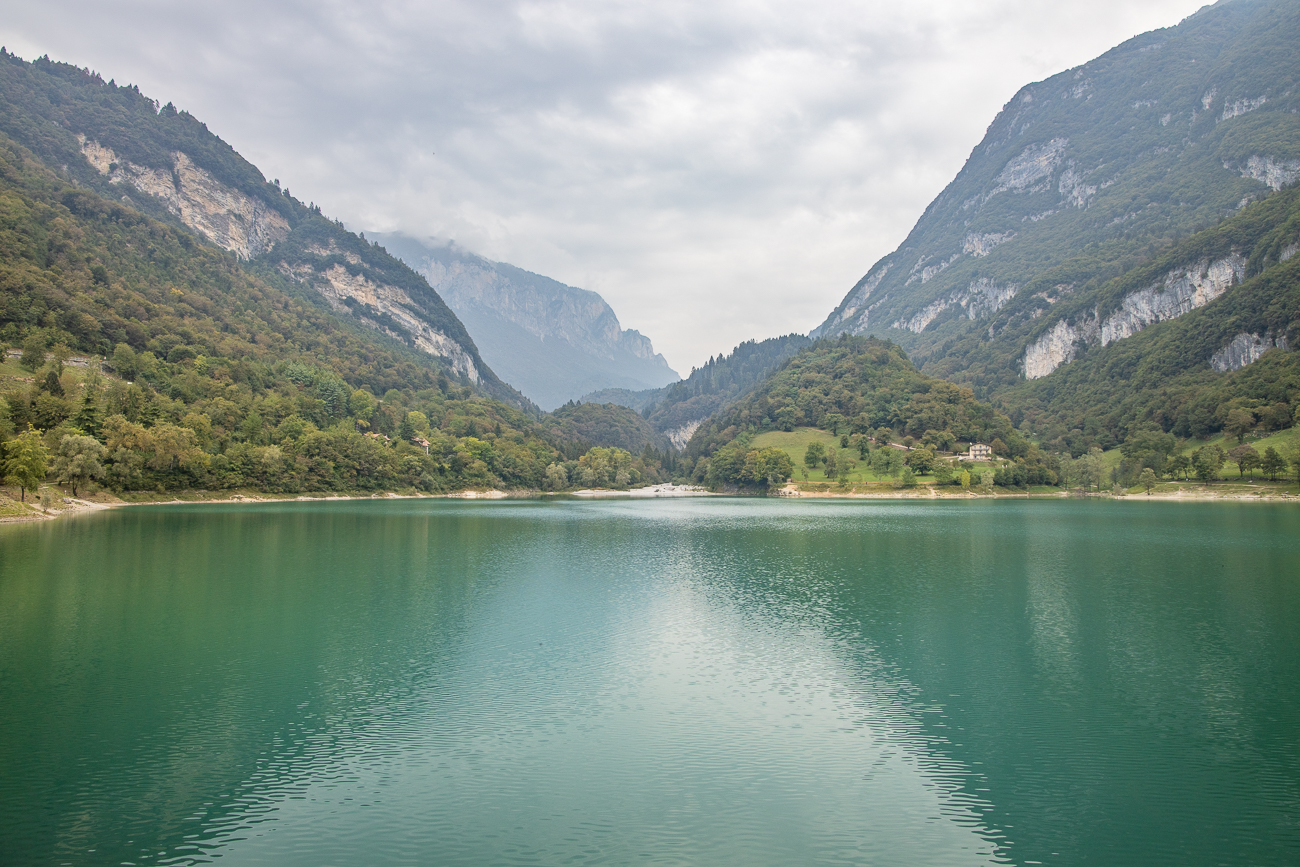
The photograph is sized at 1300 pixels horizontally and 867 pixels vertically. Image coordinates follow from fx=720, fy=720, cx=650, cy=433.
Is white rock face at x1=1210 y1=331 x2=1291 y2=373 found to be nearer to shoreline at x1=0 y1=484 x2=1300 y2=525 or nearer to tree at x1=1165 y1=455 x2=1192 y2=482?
tree at x1=1165 y1=455 x2=1192 y2=482

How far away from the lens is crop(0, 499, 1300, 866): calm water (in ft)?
34.7

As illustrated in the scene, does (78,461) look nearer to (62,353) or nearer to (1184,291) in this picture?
(62,353)

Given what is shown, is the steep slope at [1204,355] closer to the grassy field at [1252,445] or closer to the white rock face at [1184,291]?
the white rock face at [1184,291]

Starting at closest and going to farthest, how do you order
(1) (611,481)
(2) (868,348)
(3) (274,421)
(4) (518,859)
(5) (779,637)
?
(4) (518,859), (5) (779,637), (3) (274,421), (1) (611,481), (2) (868,348)

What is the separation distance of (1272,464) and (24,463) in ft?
438

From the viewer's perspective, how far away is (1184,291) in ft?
604

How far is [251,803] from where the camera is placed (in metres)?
11.4

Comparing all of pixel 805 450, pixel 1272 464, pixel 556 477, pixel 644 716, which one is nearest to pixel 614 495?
pixel 556 477

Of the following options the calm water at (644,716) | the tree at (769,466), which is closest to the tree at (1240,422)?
the tree at (769,466)

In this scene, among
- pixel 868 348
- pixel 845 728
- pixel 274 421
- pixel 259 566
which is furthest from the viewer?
pixel 868 348

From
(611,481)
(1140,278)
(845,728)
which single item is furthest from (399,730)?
(1140,278)

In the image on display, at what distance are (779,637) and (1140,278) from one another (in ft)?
734

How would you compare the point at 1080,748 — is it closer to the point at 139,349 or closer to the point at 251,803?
the point at 251,803

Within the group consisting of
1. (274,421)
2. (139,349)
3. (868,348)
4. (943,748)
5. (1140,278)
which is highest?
(1140,278)
